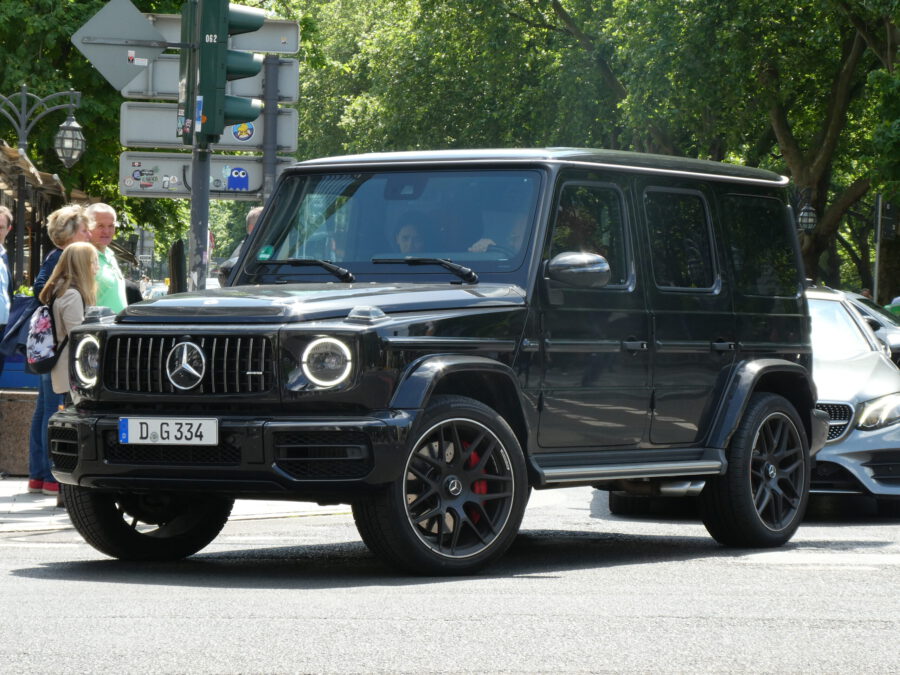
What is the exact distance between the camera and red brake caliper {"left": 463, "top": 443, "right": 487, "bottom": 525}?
307 inches

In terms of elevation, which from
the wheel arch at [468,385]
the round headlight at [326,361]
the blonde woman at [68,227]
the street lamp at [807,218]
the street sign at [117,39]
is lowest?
the street lamp at [807,218]

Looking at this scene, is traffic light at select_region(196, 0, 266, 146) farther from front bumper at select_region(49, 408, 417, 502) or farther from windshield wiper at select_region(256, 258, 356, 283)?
front bumper at select_region(49, 408, 417, 502)

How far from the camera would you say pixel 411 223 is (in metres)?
8.70

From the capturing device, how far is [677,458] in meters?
9.19

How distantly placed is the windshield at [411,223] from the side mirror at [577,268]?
0.56 feet

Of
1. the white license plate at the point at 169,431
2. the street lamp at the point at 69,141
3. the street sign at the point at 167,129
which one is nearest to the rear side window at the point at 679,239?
the white license plate at the point at 169,431

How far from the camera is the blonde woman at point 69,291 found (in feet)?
35.4

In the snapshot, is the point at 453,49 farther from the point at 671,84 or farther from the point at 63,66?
the point at 63,66

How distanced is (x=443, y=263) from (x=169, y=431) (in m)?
1.56

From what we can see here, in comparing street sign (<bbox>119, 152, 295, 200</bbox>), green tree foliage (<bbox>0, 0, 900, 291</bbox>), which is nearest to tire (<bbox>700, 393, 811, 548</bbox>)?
street sign (<bbox>119, 152, 295, 200</bbox>)

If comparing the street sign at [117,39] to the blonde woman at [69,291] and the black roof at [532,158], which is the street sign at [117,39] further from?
the black roof at [532,158]

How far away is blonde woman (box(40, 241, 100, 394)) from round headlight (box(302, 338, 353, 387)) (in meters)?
3.70

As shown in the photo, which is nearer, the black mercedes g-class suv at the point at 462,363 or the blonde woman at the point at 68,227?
the black mercedes g-class suv at the point at 462,363

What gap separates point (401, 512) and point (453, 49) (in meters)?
44.1
